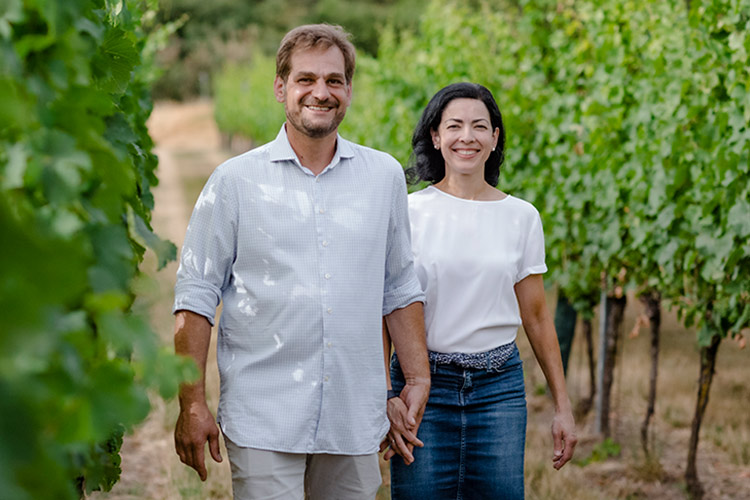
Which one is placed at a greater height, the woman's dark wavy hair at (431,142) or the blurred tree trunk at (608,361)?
the woman's dark wavy hair at (431,142)

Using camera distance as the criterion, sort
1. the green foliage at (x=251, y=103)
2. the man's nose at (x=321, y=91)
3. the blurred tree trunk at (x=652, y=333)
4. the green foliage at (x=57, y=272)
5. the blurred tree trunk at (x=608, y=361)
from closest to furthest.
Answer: the green foliage at (x=57, y=272), the man's nose at (x=321, y=91), the blurred tree trunk at (x=652, y=333), the blurred tree trunk at (x=608, y=361), the green foliage at (x=251, y=103)

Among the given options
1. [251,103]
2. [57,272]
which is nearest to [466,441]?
Result: [57,272]

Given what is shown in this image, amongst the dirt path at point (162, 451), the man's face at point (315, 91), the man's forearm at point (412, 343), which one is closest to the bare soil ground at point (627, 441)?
the dirt path at point (162, 451)

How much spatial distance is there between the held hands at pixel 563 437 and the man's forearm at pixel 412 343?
1.74 feet

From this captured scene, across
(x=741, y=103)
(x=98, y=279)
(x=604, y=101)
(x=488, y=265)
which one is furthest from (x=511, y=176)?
(x=98, y=279)

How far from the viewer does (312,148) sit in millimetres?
2537

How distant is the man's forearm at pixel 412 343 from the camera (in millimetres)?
2674

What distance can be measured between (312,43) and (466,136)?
639 mm

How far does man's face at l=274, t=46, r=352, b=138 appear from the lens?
2482mm

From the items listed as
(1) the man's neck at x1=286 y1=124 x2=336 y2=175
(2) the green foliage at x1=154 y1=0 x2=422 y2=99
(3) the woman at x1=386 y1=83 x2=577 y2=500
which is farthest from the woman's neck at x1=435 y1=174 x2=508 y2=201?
(2) the green foliage at x1=154 y1=0 x2=422 y2=99

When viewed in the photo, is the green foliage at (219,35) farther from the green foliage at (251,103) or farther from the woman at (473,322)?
the woman at (473,322)

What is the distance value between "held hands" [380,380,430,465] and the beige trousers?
113mm

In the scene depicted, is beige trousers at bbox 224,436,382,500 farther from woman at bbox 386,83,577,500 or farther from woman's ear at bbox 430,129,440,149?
woman's ear at bbox 430,129,440,149

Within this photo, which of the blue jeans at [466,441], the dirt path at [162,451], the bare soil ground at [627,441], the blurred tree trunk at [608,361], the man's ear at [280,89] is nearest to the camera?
the man's ear at [280,89]
